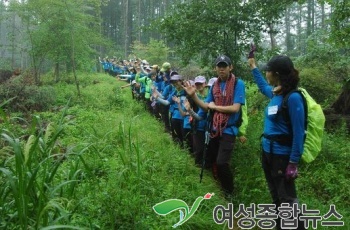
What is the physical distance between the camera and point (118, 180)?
12.0 feet

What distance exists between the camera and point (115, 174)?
13.6 feet

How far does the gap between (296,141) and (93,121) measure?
21.3 feet

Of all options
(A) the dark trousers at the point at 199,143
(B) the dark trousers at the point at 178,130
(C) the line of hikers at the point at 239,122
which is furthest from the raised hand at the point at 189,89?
(B) the dark trousers at the point at 178,130

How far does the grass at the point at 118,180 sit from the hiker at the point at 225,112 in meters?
0.33

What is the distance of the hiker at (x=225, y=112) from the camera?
4.26 metres

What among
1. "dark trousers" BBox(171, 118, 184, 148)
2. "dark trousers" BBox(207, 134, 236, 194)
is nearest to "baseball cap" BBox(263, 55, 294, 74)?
"dark trousers" BBox(207, 134, 236, 194)

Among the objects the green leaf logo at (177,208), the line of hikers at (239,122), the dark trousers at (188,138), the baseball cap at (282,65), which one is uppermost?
the baseball cap at (282,65)

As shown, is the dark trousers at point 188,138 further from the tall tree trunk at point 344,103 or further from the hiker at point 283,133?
the tall tree trunk at point 344,103

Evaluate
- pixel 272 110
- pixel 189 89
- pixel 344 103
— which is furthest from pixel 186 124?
pixel 344 103

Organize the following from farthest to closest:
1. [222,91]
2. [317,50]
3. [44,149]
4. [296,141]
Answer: [317,50] < [222,91] < [296,141] < [44,149]

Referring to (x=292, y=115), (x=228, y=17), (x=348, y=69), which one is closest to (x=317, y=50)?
(x=348, y=69)

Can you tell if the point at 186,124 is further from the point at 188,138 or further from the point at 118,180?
the point at 118,180

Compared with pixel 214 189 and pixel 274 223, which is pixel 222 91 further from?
pixel 274 223

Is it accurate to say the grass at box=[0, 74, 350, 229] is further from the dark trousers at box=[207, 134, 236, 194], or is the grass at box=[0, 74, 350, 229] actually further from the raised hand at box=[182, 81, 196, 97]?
the raised hand at box=[182, 81, 196, 97]
